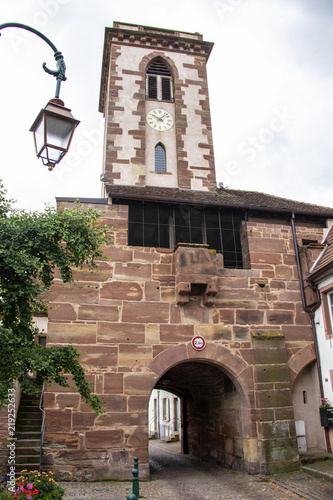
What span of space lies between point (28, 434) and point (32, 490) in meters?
4.80

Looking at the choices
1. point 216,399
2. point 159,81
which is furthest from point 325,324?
point 159,81

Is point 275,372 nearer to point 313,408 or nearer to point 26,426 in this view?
point 313,408

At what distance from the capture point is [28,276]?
19.6ft

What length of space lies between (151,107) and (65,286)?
302 inches

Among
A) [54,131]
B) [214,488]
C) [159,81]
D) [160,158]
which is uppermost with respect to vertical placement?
[159,81]

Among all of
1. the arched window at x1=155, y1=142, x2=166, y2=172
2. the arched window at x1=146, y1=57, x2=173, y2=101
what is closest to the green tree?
the arched window at x1=155, y1=142, x2=166, y2=172

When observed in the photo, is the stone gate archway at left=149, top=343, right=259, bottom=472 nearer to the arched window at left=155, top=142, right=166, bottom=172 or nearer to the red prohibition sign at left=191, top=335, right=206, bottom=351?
the red prohibition sign at left=191, top=335, right=206, bottom=351

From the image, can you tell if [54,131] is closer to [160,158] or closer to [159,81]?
[160,158]

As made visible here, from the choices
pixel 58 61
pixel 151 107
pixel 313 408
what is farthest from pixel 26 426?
pixel 151 107

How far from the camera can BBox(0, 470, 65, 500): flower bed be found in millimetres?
5151

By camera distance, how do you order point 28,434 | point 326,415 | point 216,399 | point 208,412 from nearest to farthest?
point 28,434
point 326,415
point 216,399
point 208,412

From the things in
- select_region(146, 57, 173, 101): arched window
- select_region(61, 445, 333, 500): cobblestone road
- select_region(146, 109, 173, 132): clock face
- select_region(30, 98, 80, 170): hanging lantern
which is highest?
select_region(146, 57, 173, 101): arched window

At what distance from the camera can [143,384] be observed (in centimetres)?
957

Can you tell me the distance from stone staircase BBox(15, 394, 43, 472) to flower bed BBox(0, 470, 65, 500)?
3267mm
